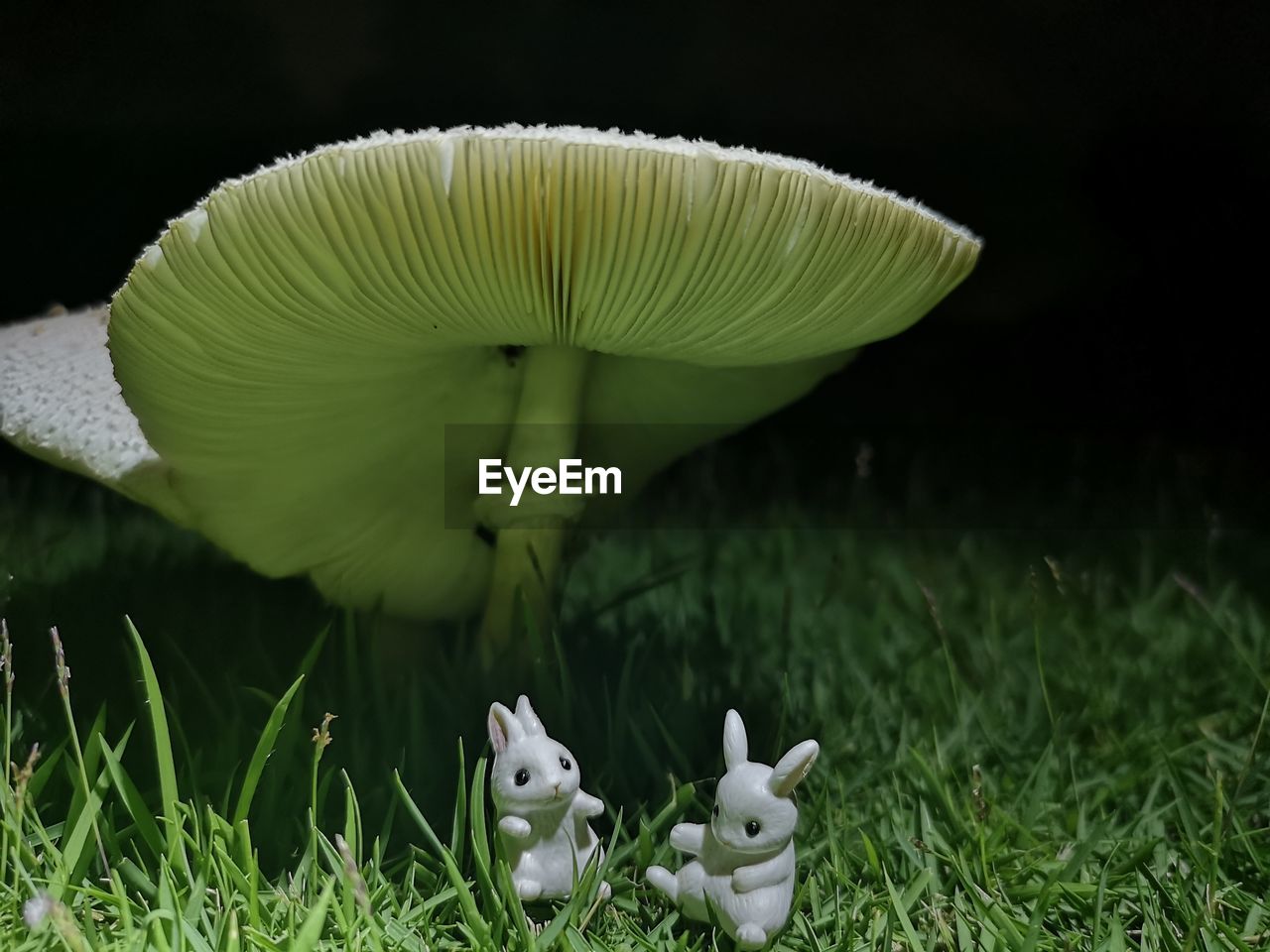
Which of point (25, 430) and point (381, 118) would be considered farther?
point (381, 118)

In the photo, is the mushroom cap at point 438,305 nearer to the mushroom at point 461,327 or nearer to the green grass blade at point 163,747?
the mushroom at point 461,327

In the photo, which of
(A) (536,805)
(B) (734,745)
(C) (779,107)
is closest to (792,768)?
(B) (734,745)

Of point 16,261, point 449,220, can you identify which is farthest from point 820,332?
point 16,261

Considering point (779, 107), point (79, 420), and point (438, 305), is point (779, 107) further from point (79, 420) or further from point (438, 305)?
point (79, 420)

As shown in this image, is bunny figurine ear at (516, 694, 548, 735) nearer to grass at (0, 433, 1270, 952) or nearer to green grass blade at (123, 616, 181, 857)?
grass at (0, 433, 1270, 952)

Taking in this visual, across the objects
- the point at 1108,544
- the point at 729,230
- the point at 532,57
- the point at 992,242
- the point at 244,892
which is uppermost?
the point at 532,57

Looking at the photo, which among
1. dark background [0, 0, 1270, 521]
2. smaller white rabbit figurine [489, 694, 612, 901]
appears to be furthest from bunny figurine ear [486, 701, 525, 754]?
dark background [0, 0, 1270, 521]

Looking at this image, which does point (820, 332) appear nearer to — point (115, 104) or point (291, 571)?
point (291, 571)
